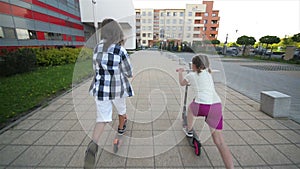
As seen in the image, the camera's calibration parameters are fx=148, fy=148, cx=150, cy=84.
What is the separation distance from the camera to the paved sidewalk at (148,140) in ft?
6.53

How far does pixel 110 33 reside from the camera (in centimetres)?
166

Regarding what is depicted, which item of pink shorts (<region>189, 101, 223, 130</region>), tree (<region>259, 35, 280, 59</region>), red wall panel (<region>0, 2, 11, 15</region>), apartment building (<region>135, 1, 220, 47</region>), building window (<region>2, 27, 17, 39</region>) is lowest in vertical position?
pink shorts (<region>189, 101, 223, 130</region>)

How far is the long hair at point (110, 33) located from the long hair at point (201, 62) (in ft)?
3.03

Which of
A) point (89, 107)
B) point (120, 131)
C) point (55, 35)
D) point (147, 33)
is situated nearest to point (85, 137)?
point (120, 131)

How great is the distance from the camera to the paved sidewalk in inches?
78.4

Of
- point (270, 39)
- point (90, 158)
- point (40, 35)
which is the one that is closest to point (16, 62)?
point (90, 158)

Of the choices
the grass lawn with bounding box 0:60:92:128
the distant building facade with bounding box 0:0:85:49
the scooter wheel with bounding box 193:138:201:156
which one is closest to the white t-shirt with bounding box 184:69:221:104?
the scooter wheel with bounding box 193:138:201:156

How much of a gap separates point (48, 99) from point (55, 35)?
628 inches

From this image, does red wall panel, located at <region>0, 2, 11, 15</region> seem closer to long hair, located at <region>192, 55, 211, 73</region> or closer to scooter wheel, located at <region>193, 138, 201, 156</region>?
long hair, located at <region>192, 55, 211, 73</region>

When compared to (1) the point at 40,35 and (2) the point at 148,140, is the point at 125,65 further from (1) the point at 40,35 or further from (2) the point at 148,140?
→ (1) the point at 40,35

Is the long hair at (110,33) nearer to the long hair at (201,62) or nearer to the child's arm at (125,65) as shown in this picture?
the child's arm at (125,65)

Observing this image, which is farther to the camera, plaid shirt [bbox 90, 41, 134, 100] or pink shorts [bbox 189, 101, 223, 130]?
pink shorts [bbox 189, 101, 223, 130]

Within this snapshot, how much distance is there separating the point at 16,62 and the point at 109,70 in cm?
785

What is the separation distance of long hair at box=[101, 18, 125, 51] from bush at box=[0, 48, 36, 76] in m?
7.59
